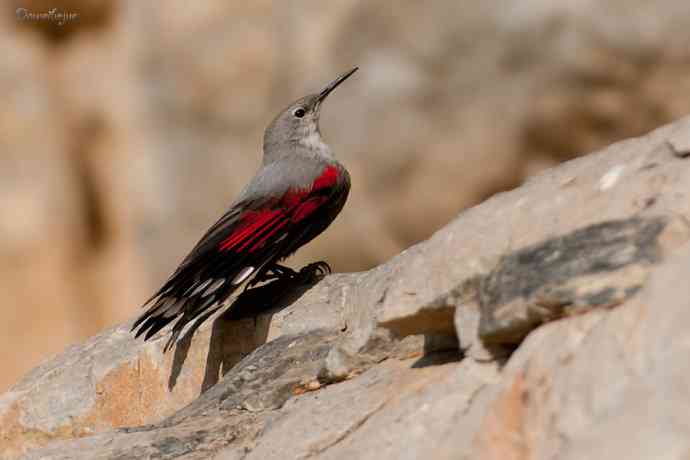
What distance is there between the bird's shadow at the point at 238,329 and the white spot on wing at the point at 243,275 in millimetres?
102

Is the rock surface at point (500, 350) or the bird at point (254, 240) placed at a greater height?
the bird at point (254, 240)

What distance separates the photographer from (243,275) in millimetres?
5551

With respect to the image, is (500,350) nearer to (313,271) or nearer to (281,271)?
(313,271)

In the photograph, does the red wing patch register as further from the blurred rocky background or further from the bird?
the blurred rocky background

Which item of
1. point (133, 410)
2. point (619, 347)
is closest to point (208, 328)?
point (133, 410)

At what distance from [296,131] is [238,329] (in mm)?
1584

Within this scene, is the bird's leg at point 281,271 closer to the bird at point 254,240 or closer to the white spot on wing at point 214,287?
the bird at point 254,240

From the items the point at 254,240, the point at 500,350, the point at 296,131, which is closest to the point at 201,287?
the point at 254,240

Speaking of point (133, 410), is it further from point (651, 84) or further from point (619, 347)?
point (651, 84)

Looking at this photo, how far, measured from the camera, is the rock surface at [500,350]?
2.83 metres

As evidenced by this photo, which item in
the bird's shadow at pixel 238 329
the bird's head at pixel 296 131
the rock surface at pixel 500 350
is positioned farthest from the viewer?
the bird's head at pixel 296 131

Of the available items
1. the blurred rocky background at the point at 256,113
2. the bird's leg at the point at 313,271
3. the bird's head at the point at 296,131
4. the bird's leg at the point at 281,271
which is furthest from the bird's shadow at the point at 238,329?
the blurred rocky background at the point at 256,113

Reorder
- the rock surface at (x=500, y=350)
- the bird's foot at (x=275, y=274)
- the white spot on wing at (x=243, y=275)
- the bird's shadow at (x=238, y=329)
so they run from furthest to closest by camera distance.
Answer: the bird's foot at (x=275, y=274), the white spot on wing at (x=243, y=275), the bird's shadow at (x=238, y=329), the rock surface at (x=500, y=350)

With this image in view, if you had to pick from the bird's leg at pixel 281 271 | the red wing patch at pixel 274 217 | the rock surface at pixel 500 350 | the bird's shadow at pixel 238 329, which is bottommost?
the rock surface at pixel 500 350
